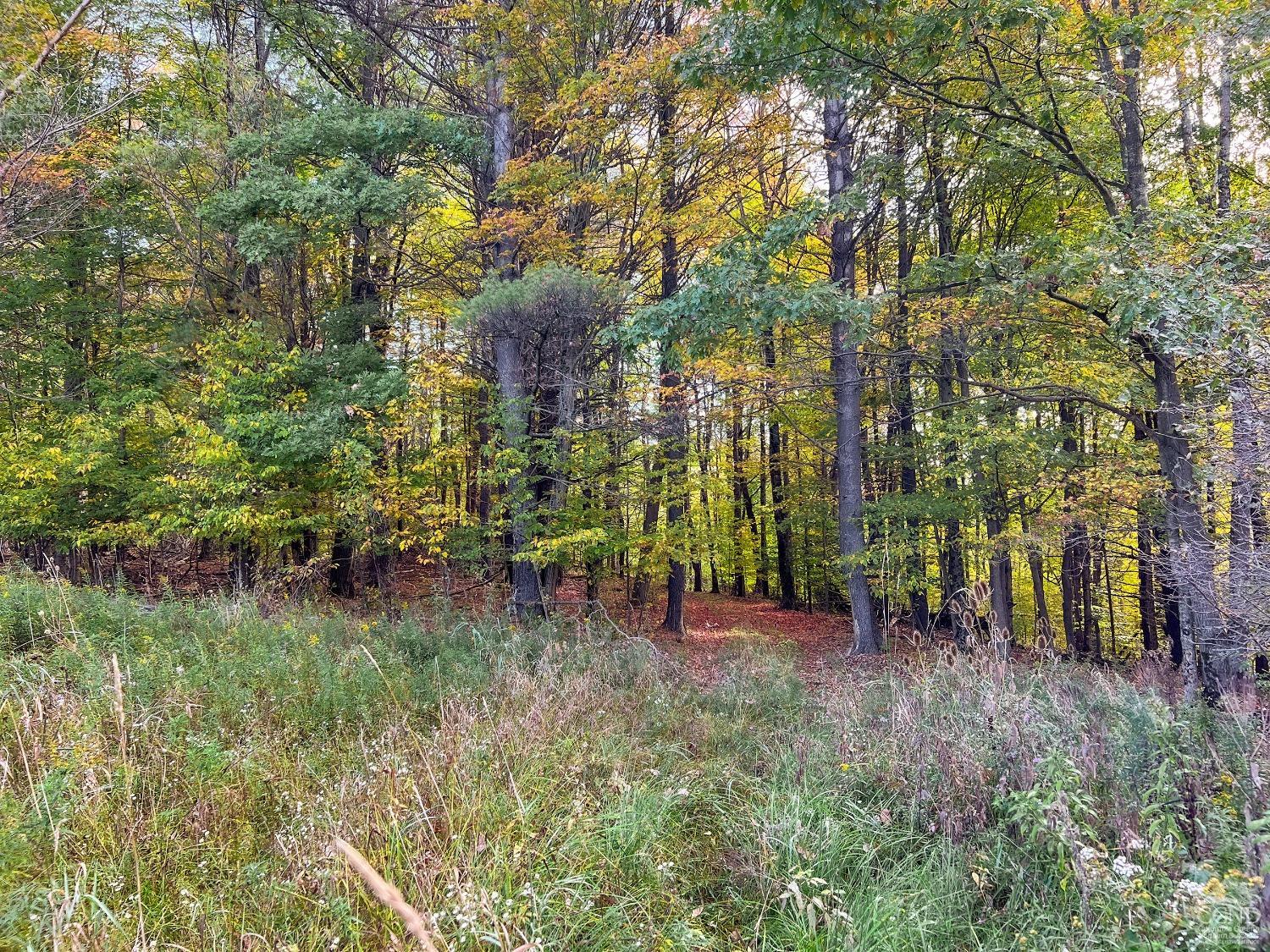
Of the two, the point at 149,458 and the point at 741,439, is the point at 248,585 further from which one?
the point at 741,439

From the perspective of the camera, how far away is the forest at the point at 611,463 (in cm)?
244

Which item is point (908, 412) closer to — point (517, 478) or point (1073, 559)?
point (1073, 559)

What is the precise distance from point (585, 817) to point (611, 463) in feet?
23.8

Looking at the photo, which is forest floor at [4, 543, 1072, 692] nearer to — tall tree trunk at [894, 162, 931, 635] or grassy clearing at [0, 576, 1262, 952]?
tall tree trunk at [894, 162, 931, 635]

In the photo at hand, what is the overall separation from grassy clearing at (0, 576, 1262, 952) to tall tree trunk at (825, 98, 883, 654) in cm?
596

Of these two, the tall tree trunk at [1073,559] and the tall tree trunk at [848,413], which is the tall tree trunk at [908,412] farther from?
the tall tree trunk at [1073,559]

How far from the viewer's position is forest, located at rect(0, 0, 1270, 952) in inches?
96.0

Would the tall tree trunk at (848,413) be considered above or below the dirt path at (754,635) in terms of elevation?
above

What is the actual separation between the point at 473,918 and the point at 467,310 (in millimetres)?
7014

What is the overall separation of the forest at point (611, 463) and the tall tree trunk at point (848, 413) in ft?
0.34

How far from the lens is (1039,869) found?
2600mm

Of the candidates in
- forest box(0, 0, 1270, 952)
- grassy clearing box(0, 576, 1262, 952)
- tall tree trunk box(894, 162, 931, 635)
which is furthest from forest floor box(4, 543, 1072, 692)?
grassy clearing box(0, 576, 1262, 952)

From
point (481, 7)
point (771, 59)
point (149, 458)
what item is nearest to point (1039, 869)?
point (771, 59)

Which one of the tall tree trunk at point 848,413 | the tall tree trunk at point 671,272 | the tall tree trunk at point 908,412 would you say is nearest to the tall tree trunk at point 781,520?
the tall tree trunk at point 908,412
